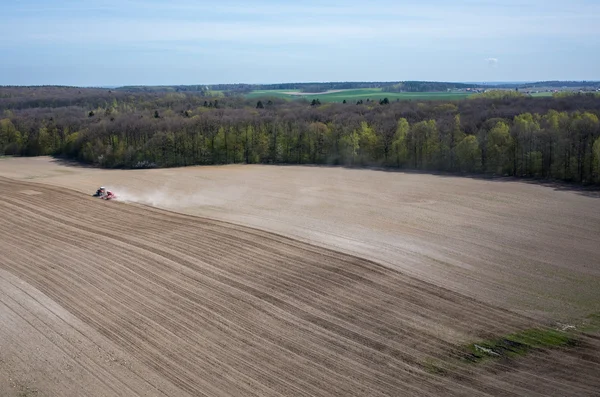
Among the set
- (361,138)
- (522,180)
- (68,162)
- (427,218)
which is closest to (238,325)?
(427,218)

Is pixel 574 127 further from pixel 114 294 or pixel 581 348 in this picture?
pixel 114 294

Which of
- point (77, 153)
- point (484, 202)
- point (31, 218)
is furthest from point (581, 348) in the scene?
point (77, 153)

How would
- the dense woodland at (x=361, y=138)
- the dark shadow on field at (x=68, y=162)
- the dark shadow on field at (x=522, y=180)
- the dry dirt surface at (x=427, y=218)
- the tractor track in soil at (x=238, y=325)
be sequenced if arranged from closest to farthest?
1. the tractor track in soil at (x=238, y=325)
2. the dry dirt surface at (x=427, y=218)
3. the dark shadow on field at (x=522, y=180)
4. the dense woodland at (x=361, y=138)
5. the dark shadow on field at (x=68, y=162)

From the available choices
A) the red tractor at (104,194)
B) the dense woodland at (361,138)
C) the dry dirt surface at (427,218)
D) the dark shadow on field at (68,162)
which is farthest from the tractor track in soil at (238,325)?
the dark shadow on field at (68,162)

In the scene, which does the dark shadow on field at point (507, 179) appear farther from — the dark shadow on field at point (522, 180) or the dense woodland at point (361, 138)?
the dense woodland at point (361, 138)

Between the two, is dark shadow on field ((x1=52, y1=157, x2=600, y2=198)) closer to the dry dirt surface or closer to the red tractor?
the dry dirt surface

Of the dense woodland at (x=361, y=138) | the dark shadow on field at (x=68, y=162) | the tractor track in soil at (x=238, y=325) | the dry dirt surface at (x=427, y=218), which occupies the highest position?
the dense woodland at (x=361, y=138)

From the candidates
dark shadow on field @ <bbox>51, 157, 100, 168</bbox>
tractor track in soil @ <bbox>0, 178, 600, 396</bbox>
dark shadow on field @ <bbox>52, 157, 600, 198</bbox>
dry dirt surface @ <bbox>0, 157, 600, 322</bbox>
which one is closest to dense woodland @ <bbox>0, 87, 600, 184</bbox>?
dark shadow on field @ <bbox>51, 157, 100, 168</bbox>
